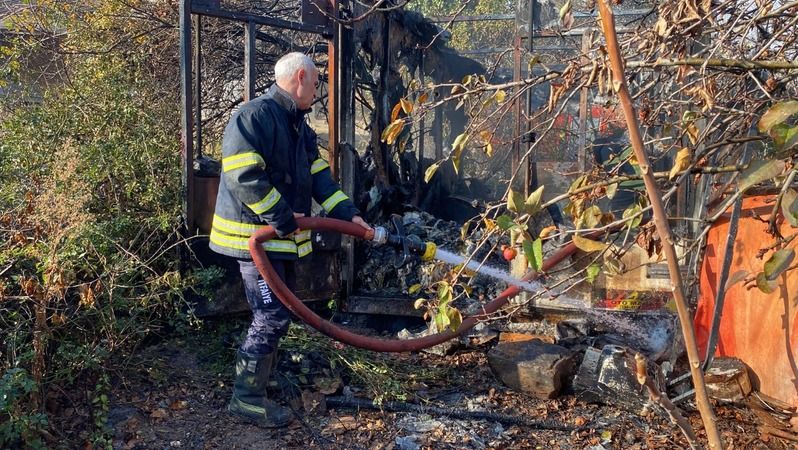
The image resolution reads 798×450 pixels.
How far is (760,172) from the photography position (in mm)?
1917

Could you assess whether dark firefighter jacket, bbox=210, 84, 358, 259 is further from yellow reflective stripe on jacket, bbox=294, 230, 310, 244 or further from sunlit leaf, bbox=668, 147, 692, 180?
sunlit leaf, bbox=668, 147, 692, 180

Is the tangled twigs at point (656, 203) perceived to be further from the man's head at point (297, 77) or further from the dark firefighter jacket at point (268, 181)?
the man's head at point (297, 77)

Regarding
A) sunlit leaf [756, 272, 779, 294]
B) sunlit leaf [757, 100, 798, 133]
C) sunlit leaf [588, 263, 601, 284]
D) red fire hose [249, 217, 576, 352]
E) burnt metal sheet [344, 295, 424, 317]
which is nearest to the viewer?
sunlit leaf [757, 100, 798, 133]

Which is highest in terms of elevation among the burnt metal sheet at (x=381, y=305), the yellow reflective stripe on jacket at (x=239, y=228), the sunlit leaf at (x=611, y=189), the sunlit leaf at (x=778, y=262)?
the sunlit leaf at (x=611, y=189)

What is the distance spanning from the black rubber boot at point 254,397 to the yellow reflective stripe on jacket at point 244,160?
1127 mm

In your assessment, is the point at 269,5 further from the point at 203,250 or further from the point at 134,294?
the point at 134,294

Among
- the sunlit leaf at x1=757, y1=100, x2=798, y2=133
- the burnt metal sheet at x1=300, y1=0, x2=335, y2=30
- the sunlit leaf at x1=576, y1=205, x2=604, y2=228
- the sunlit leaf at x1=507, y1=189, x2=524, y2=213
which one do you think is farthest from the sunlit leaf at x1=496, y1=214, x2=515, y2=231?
the burnt metal sheet at x1=300, y1=0, x2=335, y2=30

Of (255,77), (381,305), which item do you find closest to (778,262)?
(381,305)

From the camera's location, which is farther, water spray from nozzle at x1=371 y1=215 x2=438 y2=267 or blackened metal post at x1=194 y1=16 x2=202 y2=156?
blackened metal post at x1=194 y1=16 x2=202 y2=156

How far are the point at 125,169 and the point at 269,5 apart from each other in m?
3.06

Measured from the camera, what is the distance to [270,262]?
13.8 feet

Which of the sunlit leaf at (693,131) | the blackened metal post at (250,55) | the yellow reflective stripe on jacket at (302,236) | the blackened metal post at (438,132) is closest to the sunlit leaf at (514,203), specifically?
the sunlit leaf at (693,131)

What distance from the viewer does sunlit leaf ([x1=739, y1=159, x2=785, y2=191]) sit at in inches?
74.8

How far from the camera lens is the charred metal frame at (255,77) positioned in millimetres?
5020
